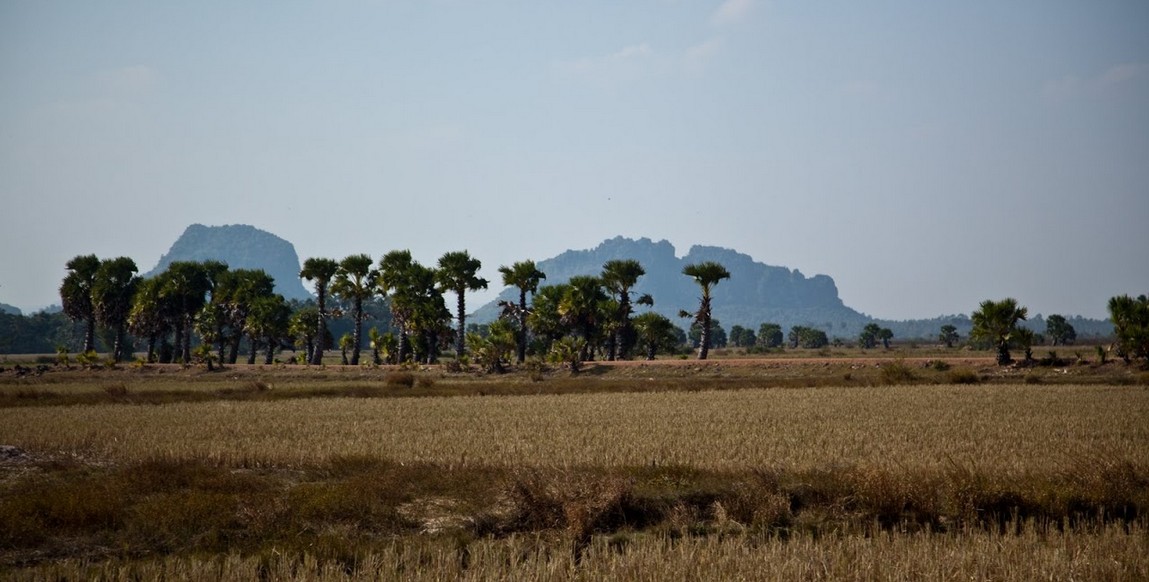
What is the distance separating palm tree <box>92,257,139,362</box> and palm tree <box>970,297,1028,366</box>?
3271 inches

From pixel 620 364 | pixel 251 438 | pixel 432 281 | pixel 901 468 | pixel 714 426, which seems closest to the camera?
pixel 901 468

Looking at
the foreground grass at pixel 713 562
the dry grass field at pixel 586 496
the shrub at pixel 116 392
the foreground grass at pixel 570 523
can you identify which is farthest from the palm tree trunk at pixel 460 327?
the foreground grass at pixel 713 562

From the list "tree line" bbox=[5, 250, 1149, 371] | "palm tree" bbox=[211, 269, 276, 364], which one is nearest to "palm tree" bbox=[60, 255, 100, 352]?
"tree line" bbox=[5, 250, 1149, 371]

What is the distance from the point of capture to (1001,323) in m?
49.3

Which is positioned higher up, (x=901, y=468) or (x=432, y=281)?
(x=432, y=281)

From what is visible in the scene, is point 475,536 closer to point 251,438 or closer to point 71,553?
point 71,553

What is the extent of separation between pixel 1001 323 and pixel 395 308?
51082 millimetres

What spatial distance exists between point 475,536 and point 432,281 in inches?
2730

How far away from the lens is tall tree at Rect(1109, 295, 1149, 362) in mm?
43406

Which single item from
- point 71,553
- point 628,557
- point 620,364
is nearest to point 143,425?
point 71,553

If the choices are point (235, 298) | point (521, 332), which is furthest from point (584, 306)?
point (235, 298)

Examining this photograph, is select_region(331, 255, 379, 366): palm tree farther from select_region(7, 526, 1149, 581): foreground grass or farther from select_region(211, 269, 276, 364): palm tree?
select_region(7, 526, 1149, 581): foreground grass

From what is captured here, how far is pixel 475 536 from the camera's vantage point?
12.2 meters

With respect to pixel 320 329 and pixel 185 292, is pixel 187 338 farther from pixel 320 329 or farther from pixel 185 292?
pixel 320 329
